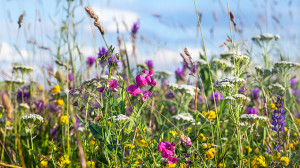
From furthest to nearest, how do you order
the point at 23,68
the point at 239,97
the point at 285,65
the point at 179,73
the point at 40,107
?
the point at 179,73
the point at 40,107
the point at 23,68
the point at 285,65
the point at 239,97

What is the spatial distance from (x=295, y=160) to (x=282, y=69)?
1.08m

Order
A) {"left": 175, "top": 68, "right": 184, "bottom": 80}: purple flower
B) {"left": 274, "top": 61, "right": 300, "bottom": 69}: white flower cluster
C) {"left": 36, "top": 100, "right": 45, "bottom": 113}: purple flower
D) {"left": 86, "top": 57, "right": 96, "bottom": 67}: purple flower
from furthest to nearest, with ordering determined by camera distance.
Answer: {"left": 175, "top": 68, "right": 184, "bottom": 80}: purple flower < {"left": 86, "top": 57, "right": 96, "bottom": 67}: purple flower < {"left": 36, "top": 100, "right": 45, "bottom": 113}: purple flower < {"left": 274, "top": 61, "right": 300, "bottom": 69}: white flower cluster

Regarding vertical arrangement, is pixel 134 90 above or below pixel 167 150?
above

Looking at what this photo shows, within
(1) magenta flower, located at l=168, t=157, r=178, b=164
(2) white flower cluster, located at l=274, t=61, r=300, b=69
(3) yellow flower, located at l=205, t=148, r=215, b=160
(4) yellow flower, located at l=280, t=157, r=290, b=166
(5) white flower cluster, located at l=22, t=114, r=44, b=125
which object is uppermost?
(2) white flower cluster, located at l=274, t=61, r=300, b=69

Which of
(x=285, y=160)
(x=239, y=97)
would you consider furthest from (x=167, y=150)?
(x=285, y=160)

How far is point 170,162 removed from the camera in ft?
5.32

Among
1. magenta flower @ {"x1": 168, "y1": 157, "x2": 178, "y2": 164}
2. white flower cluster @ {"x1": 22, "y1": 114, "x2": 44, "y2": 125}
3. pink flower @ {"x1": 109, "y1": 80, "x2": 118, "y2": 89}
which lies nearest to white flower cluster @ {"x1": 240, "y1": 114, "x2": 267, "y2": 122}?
magenta flower @ {"x1": 168, "y1": 157, "x2": 178, "y2": 164}

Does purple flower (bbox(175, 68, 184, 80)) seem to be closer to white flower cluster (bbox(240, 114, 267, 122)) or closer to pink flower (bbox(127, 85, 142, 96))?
white flower cluster (bbox(240, 114, 267, 122))

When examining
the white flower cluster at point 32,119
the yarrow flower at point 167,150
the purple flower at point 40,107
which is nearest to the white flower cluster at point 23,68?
the purple flower at point 40,107

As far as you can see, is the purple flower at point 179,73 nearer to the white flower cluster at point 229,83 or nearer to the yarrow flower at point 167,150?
the white flower cluster at point 229,83

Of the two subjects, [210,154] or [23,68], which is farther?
[23,68]

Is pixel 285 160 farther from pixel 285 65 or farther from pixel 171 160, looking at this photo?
pixel 285 65

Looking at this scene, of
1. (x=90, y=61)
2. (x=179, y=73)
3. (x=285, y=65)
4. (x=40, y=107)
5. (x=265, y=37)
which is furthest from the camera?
A: (x=179, y=73)

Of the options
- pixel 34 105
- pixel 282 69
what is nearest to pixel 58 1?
A: pixel 34 105
